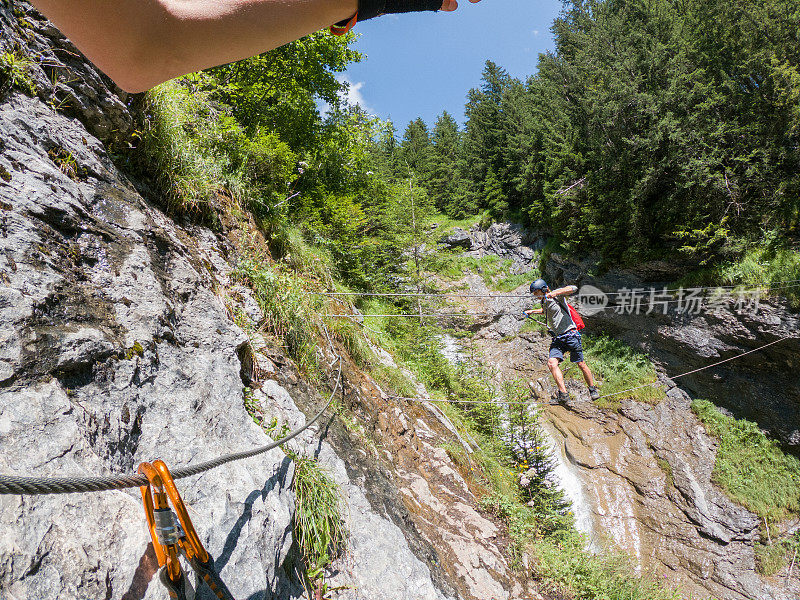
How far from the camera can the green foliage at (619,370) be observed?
13.3 m

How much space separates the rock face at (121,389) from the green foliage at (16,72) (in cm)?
7

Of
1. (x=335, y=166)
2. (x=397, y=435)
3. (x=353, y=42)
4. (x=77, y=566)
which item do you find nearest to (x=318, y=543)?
(x=77, y=566)

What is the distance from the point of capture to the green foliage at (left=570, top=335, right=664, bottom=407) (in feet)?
43.6

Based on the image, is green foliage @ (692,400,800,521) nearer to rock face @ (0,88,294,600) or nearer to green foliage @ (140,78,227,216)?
rock face @ (0,88,294,600)

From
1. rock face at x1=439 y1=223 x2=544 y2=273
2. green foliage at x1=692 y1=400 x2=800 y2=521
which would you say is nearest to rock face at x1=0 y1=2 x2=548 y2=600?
green foliage at x1=692 y1=400 x2=800 y2=521

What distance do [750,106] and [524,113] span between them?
1459 centimetres

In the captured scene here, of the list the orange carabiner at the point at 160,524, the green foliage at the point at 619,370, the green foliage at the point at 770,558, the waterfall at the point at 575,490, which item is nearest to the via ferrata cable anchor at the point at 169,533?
the orange carabiner at the point at 160,524

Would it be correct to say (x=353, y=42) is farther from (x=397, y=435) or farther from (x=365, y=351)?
(x=397, y=435)

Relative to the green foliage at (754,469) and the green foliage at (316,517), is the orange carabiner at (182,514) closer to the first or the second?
the green foliage at (316,517)

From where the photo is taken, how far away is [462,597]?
12.4 feet

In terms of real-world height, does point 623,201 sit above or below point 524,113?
below

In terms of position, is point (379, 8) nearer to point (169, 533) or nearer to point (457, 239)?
point (169, 533)

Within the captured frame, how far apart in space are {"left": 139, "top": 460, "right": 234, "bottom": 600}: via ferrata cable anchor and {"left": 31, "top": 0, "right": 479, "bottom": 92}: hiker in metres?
1.23

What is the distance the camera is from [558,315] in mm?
6531
